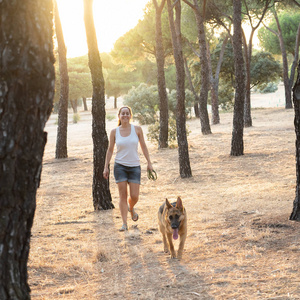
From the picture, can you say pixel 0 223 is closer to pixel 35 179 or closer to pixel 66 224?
pixel 35 179

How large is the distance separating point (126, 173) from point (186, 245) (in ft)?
5.12

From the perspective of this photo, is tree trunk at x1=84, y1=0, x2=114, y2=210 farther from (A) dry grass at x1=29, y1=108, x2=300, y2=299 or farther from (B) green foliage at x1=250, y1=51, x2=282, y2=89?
(B) green foliage at x1=250, y1=51, x2=282, y2=89

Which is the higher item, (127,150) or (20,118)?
(20,118)

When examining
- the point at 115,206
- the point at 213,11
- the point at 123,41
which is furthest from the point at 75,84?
the point at 115,206

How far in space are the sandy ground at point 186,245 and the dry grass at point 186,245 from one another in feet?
0.04

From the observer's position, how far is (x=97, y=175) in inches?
406

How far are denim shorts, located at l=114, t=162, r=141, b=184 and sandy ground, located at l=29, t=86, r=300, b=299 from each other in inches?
34.6

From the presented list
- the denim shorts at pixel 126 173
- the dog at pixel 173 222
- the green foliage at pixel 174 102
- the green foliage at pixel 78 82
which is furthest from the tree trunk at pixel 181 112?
the green foliage at pixel 78 82

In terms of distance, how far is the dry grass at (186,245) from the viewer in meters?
5.03

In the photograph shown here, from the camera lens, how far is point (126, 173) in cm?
770

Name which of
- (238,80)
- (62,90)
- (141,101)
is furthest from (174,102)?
(238,80)

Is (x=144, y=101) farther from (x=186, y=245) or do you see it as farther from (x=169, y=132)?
(x=186, y=245)

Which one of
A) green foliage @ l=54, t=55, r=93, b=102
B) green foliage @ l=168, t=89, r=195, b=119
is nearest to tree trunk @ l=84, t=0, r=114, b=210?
green foliage @ l=168, t=89, r=195, b=119

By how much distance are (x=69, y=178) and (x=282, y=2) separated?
61.5 feet
